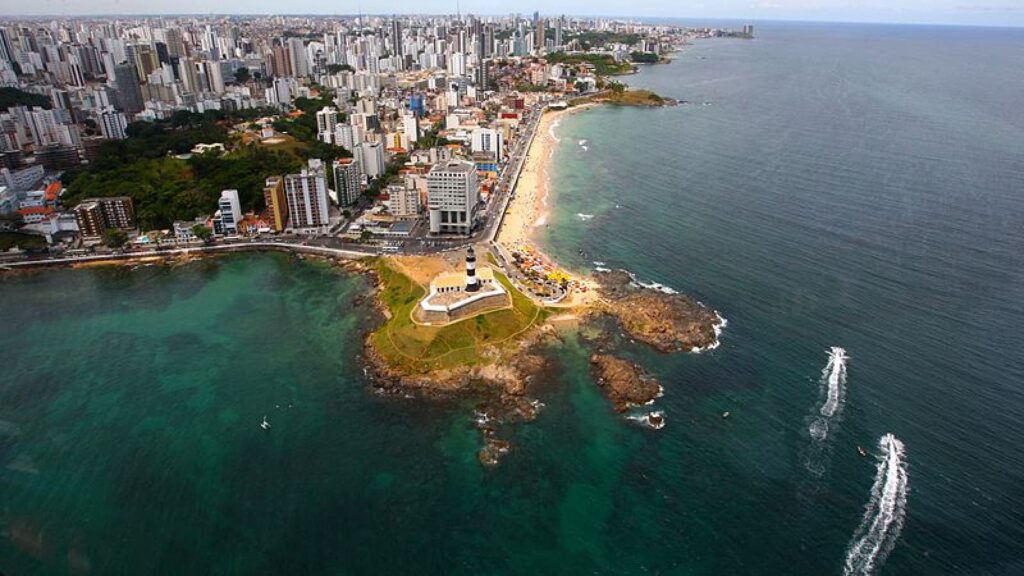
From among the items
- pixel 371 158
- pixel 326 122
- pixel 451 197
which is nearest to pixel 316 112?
pixel 326 122

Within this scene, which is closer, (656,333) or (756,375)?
(756,375)

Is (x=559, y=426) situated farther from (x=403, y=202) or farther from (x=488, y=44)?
(x=488, y=44)

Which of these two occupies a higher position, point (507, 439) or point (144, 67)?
point (144, 67)

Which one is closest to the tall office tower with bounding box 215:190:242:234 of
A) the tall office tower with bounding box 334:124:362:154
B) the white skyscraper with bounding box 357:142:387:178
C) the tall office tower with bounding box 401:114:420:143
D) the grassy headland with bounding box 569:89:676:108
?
the white skyscraper with bounding box 357:142:387:178

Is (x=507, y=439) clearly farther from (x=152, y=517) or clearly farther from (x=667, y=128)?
(x=667, y=128)

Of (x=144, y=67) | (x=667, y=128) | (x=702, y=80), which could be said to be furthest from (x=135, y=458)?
(x=702, y=80)

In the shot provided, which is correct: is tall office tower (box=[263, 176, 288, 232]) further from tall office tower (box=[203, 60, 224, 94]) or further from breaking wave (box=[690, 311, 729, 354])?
tall office tower (box=[203, 60, 224, 94])

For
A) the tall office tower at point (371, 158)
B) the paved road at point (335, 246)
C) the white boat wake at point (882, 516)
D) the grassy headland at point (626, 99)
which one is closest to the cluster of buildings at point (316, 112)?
the tall office tower at point (371, 158)
